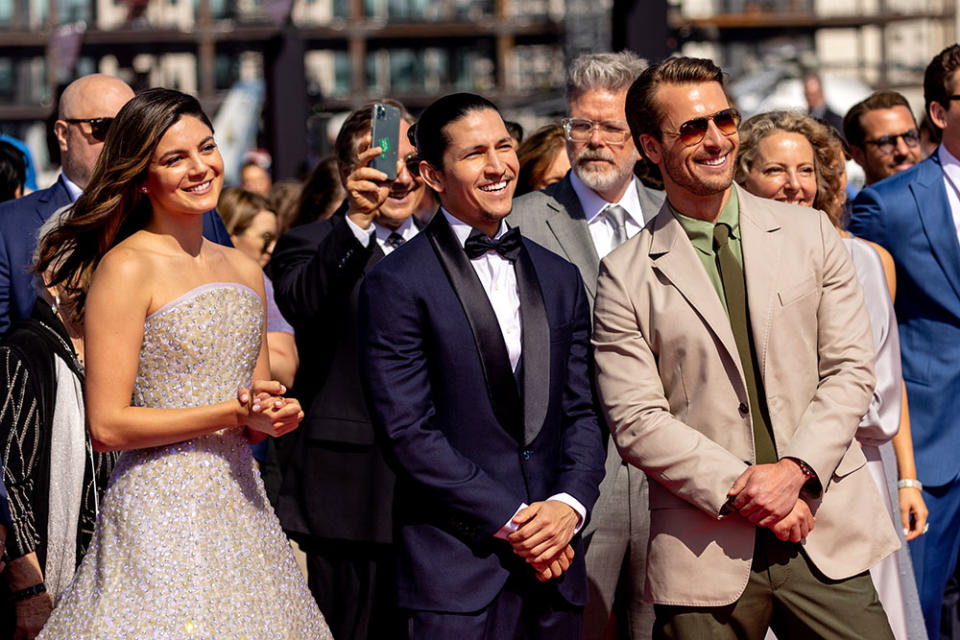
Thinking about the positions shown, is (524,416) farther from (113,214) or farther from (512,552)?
(113,214)

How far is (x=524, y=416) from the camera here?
3.63 metres

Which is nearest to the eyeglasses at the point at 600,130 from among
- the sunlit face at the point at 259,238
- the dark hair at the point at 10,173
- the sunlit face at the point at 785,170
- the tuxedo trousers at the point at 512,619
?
the sunlit face at the point at 785,170

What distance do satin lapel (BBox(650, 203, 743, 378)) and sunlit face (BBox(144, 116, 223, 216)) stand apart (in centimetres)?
123

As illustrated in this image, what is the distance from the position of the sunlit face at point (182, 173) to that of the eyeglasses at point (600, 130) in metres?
1.53

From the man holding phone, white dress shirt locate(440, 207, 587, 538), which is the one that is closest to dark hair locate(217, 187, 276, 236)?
the man holding phone

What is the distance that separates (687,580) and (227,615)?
3.95 feet

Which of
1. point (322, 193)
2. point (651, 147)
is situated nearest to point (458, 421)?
point (651, 147)

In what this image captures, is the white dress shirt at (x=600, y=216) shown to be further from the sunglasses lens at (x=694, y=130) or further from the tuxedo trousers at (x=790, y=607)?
the tuxedo trousers at (x=790, y=607)

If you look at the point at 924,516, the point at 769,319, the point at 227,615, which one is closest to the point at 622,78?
the point at 769,319

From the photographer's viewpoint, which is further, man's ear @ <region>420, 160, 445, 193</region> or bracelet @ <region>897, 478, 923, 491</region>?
bracelet @ <region>897, 478, 923, 491</region>

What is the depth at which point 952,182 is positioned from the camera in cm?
511

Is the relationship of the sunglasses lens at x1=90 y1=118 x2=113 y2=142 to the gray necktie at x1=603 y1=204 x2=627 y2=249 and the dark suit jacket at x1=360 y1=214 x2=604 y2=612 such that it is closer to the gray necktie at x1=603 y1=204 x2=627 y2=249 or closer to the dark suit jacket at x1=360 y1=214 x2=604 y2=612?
the dark suit jacket at x1=360 y1=214 x2=604 y2=612

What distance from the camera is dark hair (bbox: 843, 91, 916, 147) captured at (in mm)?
6832

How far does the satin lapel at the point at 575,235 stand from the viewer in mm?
4543
